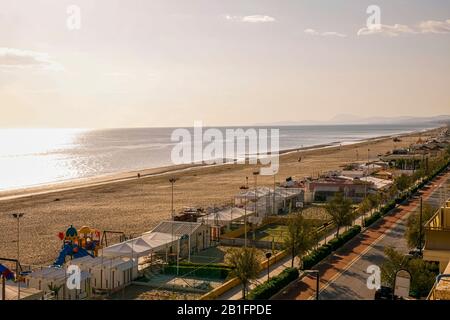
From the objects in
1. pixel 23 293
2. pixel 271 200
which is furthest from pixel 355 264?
pixel 271 200

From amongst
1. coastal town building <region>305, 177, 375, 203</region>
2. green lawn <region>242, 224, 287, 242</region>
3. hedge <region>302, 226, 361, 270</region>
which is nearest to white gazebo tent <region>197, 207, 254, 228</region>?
green lawn <region>242, 224, 287, 242</region>

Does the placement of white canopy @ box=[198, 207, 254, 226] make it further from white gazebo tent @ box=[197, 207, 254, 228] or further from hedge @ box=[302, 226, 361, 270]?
hedge @ box=[302, 226, 361, 270]

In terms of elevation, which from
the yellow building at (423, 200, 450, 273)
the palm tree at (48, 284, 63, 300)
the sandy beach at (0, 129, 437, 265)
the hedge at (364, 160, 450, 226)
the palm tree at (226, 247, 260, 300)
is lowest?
the sandy beach at (0, 129, 437, 265)

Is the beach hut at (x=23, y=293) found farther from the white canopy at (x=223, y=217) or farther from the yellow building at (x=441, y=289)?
the white canopy at (x=223, y=217)

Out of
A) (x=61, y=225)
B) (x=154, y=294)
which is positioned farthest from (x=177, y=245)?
(x=61, y=225)

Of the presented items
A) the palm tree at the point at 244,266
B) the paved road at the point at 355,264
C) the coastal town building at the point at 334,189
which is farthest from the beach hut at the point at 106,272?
the coastal town building at the point at 334,189

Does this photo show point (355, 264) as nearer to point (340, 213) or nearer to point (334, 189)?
point (340, 213)

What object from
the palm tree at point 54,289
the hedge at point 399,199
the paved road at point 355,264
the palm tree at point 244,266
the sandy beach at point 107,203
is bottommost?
the sandy beach at point 107,203
